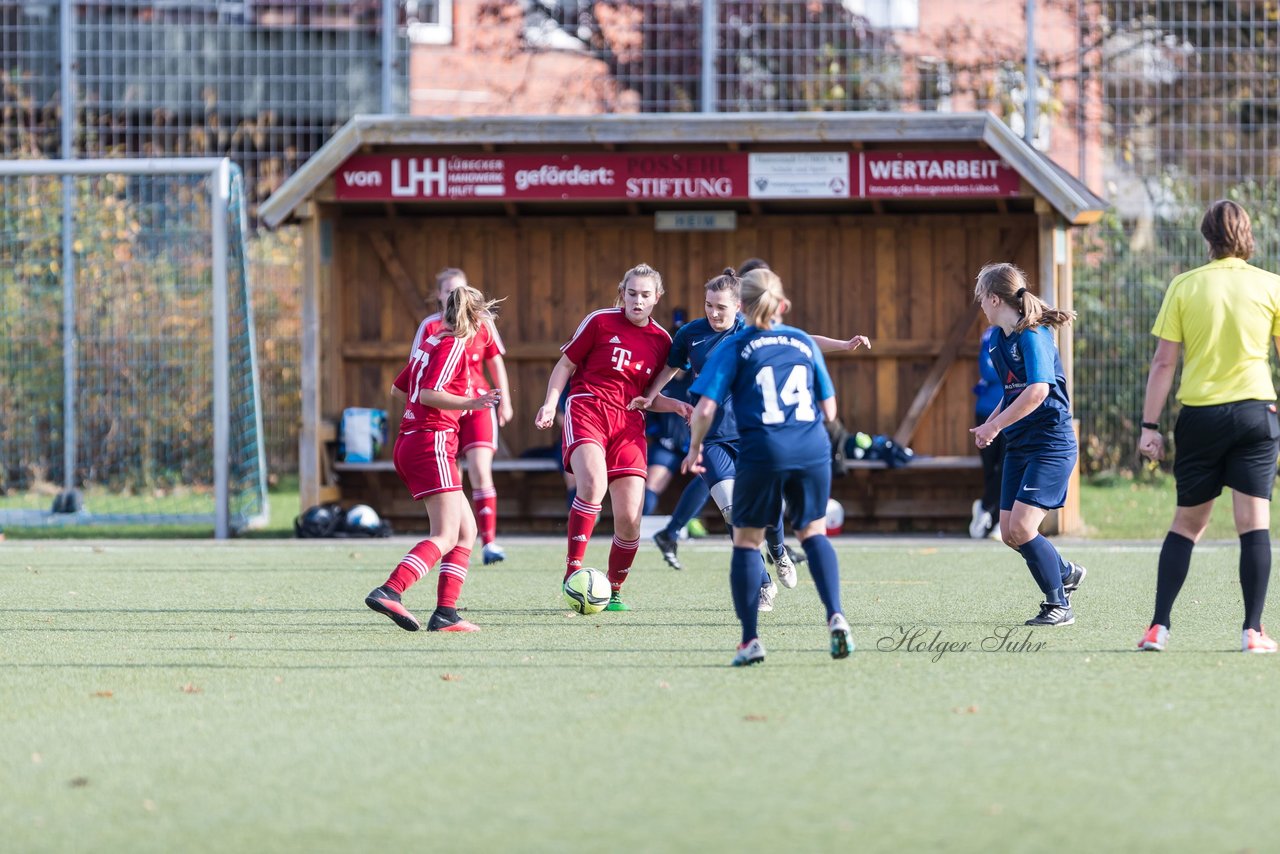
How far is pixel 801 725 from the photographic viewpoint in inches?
219

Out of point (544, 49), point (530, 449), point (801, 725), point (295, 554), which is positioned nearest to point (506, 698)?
point (801, 725)

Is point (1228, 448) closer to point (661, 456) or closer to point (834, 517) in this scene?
point (661, 456)

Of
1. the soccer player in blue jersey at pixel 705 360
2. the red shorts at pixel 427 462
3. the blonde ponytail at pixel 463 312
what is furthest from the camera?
the soccer player in blue jersey at pixel 705 360

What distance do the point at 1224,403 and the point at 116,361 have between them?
39.6 feet

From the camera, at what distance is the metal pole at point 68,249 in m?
15.9

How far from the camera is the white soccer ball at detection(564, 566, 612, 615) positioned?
28.1ft

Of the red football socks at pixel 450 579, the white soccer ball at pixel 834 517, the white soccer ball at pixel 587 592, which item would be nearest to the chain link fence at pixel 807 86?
the white soccer ball at pixel 834 517

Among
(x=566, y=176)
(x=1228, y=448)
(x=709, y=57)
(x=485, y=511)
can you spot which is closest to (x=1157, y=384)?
(x=1228, y=448)

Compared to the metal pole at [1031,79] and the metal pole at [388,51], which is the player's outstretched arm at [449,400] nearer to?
the metal pole at [388,51]

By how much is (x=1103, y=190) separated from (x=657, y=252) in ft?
18.0

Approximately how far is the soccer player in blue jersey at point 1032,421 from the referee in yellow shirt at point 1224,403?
100 centimetres

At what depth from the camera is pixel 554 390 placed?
28.8 feet

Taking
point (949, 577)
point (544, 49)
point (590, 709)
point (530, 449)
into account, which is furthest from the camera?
point (544, 49)

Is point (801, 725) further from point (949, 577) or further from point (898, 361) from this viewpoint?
point (898, 361)
